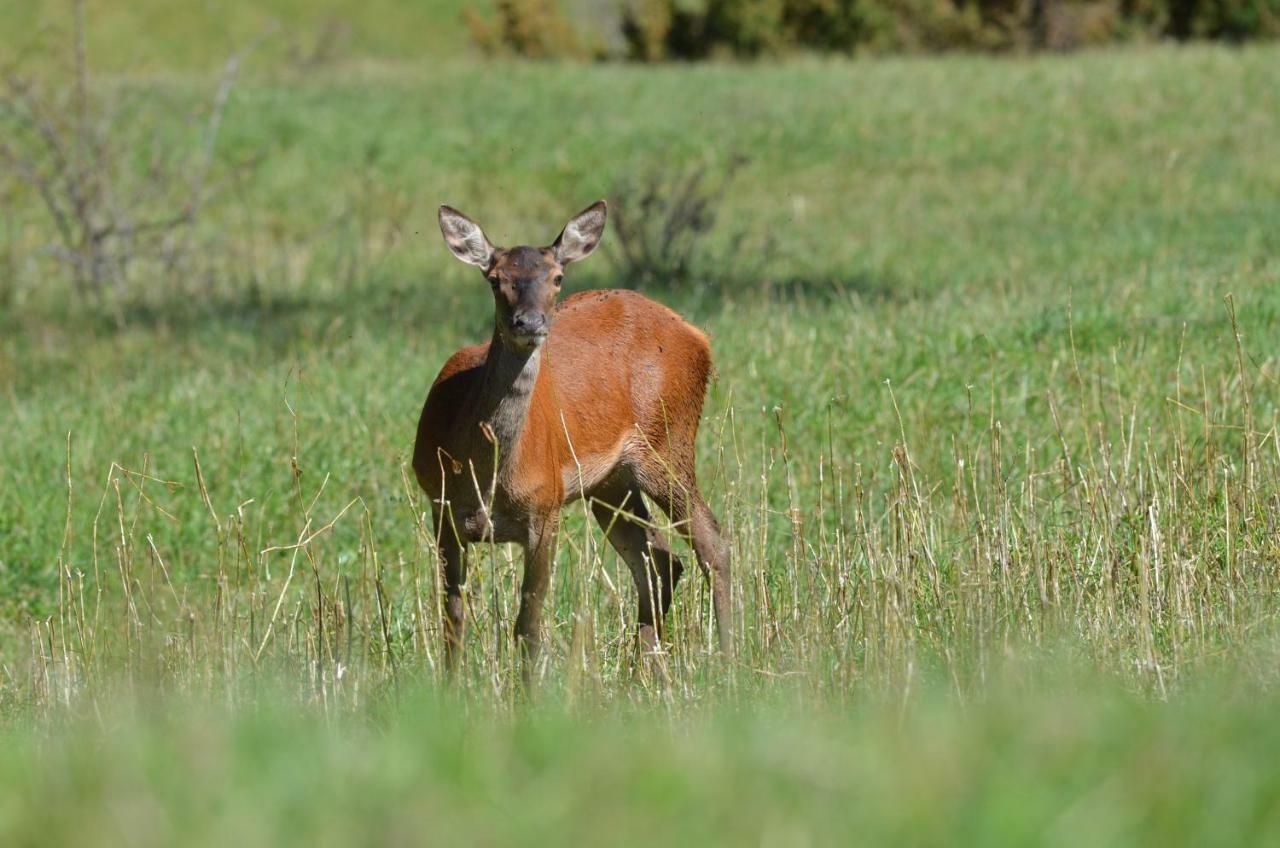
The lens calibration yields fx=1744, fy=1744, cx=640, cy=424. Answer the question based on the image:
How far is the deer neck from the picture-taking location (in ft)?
19.2

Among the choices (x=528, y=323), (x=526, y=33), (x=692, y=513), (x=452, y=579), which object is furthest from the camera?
(x=526, y=33)

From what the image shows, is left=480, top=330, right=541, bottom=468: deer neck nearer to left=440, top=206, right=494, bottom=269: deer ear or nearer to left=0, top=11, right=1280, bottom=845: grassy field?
left=440, top=206, right=494, bottom=269: deer ear

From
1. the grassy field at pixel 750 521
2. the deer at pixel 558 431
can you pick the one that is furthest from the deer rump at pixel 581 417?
the grassy field at pixel 750 521

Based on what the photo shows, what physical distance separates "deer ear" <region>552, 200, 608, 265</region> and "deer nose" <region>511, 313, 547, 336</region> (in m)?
0.52

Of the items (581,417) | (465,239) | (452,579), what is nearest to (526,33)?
(581,417)

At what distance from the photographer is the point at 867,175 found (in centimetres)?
2211

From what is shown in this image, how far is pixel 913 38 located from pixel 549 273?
122 feet

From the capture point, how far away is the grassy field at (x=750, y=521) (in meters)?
3.04

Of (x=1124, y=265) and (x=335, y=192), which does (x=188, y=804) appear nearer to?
(x=1124, y=265)

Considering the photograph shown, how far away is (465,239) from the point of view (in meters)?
6.04

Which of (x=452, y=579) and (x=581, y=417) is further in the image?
(x=581, y=417)

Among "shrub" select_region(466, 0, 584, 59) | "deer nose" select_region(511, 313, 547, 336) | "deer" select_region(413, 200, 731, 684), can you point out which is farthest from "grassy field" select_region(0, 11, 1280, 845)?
"shrub" select_region(466, 0, 584, 59)

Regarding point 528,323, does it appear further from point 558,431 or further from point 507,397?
point 558,431

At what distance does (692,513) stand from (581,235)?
1.30 metres
